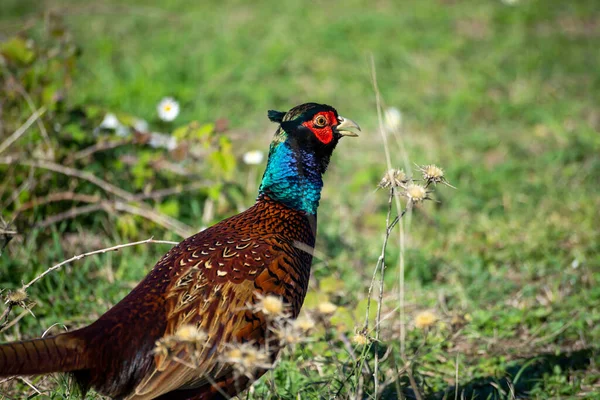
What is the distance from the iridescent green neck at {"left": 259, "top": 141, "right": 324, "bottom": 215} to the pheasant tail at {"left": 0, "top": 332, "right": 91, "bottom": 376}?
40.4 inches

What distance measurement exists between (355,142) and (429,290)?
2225 mm

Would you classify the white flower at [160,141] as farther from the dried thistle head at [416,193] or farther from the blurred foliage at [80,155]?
the dried thistle head at [416,193]

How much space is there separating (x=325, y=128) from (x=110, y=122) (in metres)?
1.66

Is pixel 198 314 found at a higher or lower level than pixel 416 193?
lower

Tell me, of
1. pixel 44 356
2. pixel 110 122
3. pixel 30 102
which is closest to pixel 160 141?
pixel 110 122

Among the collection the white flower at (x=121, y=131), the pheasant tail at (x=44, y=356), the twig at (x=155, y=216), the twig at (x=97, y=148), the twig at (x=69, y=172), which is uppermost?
the white flower at (x=121, y=131)

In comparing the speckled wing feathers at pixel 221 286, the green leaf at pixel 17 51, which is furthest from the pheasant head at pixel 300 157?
the green leaf at pixel 17 51

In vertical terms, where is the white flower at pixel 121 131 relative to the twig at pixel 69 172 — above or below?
above

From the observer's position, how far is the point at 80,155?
4.03 m

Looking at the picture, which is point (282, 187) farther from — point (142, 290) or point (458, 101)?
point (458, 101)

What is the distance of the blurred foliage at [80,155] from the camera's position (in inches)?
154

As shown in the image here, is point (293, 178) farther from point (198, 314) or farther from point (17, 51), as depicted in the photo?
point (17, 51)

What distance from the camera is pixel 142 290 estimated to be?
242 cm

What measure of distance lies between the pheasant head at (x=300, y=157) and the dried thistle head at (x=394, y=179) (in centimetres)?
67
